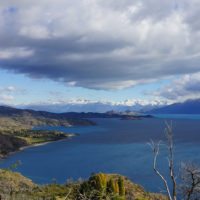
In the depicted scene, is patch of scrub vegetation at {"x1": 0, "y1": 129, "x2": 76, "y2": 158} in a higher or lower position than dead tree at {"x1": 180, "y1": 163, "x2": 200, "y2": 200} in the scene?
lower

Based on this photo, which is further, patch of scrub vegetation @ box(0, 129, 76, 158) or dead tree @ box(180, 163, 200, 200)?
patch of scrub vegetation @ box(0, 129, 76, 158)

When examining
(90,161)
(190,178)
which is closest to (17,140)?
(90,161)

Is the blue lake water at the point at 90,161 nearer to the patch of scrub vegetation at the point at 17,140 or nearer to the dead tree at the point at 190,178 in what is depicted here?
the patch of scrub vegetation at the point at 17,140

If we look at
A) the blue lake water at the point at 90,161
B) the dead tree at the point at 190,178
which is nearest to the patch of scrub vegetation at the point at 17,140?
the blue lake water at the point at 90,161

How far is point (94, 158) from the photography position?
5002 inches

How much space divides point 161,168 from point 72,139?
4323 inches

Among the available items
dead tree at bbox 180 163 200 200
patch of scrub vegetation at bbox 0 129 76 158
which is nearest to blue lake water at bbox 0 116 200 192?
patch of scrub vegetation at bbox 0 129 76 158

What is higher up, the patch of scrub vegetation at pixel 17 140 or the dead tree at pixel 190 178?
the dead tree at pixel 190 178

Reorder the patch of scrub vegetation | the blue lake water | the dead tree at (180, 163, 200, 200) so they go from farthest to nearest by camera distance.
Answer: the patch of scrub vegetation, the blue lake water, the dead tree at (180, 163, 200, 200)

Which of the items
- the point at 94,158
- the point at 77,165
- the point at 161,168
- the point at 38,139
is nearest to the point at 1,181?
the point at 161,168

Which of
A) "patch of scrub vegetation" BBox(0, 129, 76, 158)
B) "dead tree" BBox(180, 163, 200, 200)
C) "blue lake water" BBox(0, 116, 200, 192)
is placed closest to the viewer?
"dead tree" BBox(180, 163, 200, 200)

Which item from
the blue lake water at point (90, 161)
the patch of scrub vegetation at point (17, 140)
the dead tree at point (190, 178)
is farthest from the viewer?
the patch of scrub vegetation at point (17, 140)

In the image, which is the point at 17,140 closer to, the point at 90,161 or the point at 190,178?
the point at 90,161

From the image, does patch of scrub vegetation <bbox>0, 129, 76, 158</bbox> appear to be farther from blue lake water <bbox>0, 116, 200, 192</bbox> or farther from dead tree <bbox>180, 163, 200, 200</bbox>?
dead tree <bbox>180, 163, 200, 200</bbox>
